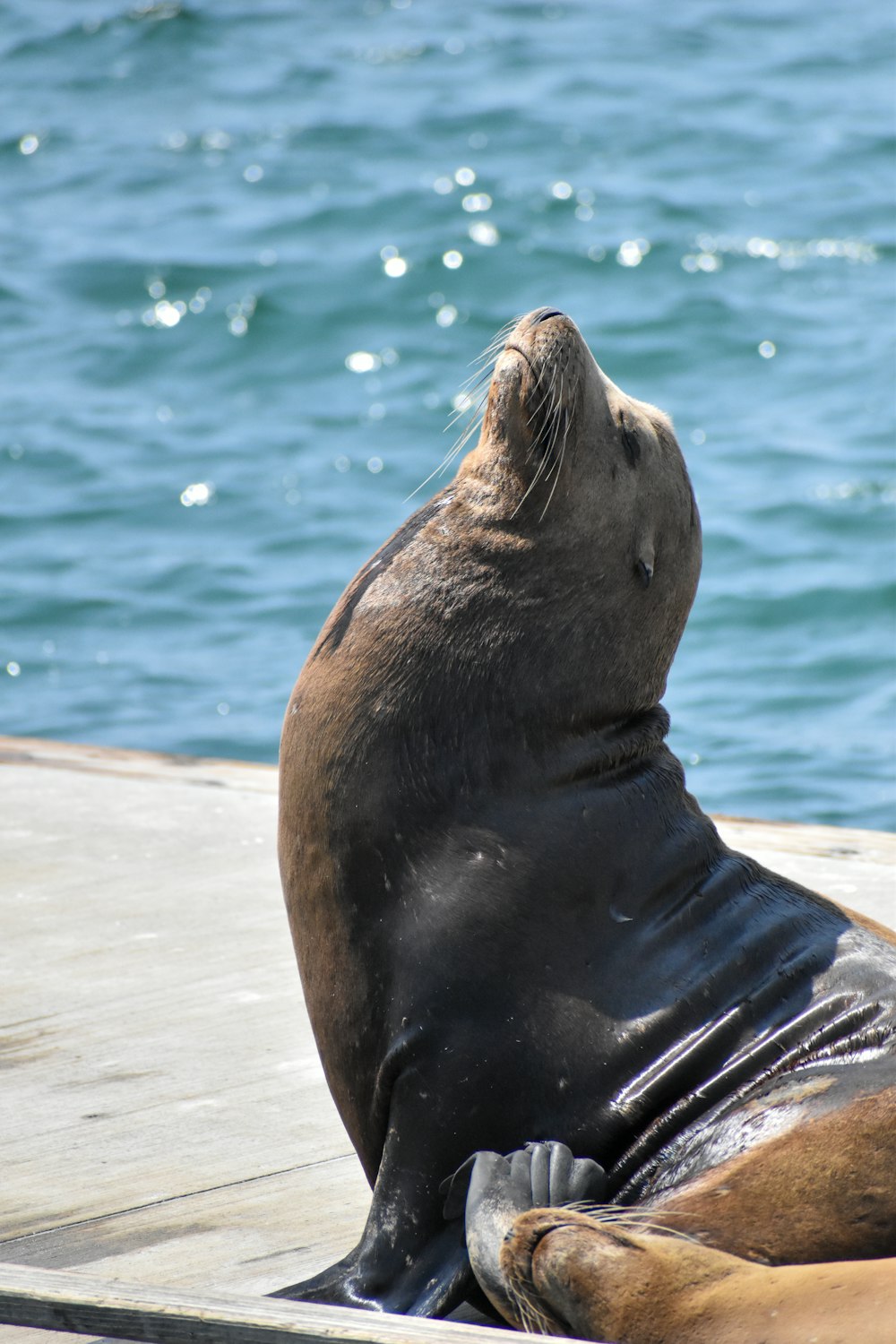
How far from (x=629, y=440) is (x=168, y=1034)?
1603 mm

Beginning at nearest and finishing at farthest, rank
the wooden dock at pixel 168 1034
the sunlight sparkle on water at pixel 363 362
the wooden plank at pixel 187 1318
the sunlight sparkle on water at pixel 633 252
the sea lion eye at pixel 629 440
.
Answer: the wooden plank at pixel 187 1318 → the wooden dock at pixel 168 1034 → the sea lion eye at pixel 629 440 → the sunlight sparkle on water at pixel 363 362 → the sunlight sparkle on water at pixel 633 252

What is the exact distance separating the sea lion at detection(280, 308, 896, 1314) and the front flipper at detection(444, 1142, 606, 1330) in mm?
90

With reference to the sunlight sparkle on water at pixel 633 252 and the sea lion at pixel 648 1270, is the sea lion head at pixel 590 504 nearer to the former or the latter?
the sea lion at pixel 648 1270

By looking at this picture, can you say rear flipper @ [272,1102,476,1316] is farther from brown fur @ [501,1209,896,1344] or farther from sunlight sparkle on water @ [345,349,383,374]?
sunlight sparkle on water @ [345,349,383,374]

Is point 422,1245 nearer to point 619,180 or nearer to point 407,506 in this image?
point 407,506

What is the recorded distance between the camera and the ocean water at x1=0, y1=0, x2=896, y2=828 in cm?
1051

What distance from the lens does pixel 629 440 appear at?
3512mm

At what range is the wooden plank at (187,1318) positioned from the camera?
2416mm

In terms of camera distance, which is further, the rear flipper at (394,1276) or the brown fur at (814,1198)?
the rear flipper at (394,1276)

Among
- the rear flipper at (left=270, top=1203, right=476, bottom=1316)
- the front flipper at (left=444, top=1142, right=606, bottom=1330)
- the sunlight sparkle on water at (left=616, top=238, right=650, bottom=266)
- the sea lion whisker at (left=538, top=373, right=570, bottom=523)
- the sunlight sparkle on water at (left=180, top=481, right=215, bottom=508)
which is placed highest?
the sea lion whisker at (left=538, top=373, right=570, bottom=523)

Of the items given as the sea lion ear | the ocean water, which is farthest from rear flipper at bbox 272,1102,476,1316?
the ocean water

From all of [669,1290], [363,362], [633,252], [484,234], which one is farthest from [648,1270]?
[484,234]

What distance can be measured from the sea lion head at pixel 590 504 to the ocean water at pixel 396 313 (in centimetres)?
508

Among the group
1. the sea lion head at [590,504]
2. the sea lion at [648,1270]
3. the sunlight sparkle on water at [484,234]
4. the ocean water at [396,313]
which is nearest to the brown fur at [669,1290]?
the sea lion at [648,1270]
